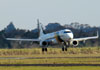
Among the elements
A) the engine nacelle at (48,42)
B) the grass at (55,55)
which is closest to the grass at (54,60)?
the grass at (55,55)

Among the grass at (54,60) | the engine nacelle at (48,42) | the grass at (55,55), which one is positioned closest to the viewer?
the grass at (54,60)

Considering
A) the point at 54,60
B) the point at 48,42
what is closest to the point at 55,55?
the point at 48,42

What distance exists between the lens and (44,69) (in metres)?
38.0

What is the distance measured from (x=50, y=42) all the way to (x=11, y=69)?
130ft

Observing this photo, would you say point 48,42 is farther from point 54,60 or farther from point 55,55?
point 54,60

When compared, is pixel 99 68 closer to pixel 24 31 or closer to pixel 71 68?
pixel 71 68

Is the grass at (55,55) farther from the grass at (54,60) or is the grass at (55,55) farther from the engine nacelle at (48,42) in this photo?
the engine nacelle at (48,42)

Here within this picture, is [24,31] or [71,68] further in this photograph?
[24,31]

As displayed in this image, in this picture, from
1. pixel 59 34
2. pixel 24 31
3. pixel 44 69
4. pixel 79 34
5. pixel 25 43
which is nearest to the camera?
pixel 44 69

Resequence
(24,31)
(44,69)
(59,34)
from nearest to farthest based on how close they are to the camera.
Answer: (44,69), (59,34), (24,31)

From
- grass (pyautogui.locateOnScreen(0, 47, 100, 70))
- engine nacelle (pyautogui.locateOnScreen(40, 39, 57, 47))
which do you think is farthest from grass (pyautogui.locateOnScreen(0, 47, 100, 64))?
engine nacelle (pyautogui.locateOnScreen(40, 39, 57, 47))

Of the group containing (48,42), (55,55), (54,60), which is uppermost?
(48,42)

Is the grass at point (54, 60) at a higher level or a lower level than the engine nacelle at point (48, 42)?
lower

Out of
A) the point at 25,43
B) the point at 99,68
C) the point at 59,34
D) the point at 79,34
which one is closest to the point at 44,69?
the point at 99,68
